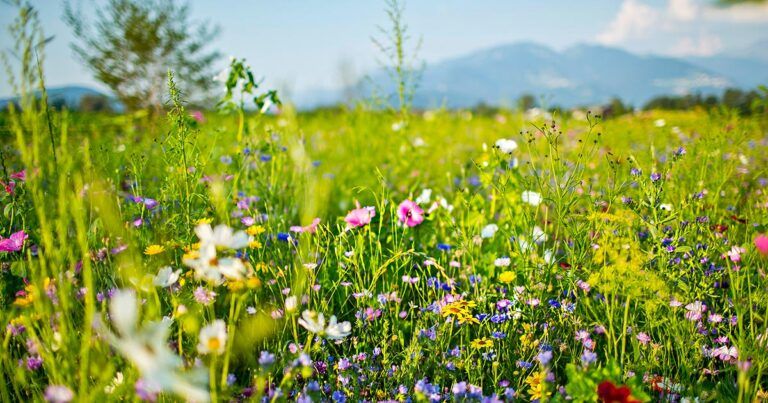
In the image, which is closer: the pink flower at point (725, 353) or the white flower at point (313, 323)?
the white flower at point (313, 323)

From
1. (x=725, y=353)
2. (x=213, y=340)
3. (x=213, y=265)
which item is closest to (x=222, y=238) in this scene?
(x=213, y=265)

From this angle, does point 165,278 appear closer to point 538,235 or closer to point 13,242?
point 13,242

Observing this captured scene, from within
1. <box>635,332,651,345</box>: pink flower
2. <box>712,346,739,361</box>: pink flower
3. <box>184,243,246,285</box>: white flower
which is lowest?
<box>712,346,739,361</box>: pink flower

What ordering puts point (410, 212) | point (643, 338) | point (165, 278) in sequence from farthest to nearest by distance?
point (410, 212) < point (643, 338) < point (165, 278)

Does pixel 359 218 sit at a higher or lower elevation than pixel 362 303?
higher

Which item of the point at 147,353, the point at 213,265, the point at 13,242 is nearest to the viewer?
the point at 147,353

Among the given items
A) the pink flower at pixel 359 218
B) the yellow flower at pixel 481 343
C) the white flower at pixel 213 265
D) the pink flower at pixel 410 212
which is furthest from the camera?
the pink flower at pixel 410 212

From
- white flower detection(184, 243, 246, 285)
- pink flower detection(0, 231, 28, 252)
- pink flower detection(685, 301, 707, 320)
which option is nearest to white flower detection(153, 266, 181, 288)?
white flower detection(184, 243, 246, 285)

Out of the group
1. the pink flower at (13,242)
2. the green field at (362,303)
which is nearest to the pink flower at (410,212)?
the green field at (362,303)

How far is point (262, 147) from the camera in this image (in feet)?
8.77

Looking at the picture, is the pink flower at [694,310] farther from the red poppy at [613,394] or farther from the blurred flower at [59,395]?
the blurred flower at [59,395]

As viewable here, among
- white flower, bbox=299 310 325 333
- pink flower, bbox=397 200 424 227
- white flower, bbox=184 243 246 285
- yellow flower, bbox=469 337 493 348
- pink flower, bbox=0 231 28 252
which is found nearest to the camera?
white flower, bbox=184 243 246 285

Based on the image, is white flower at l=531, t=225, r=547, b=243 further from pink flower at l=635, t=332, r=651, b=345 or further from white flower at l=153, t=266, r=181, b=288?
white flower at l=153, t=266, r=181, b=288

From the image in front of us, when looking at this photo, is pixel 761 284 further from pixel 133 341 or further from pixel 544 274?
pixel 133 341
